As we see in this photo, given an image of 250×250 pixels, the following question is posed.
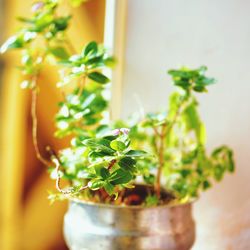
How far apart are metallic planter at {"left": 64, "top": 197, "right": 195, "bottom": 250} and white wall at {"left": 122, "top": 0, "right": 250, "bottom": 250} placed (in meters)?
0.26

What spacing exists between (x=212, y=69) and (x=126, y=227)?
1.61ft

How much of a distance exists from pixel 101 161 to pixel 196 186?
436 mm

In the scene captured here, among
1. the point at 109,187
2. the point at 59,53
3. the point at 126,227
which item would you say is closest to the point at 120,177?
the point at 109,187

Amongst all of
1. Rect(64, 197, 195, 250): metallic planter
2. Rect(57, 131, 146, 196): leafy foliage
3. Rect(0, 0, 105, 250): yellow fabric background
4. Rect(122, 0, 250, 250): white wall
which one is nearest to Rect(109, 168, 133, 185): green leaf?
Rect(57, 131, 146, 196): leafy foliage

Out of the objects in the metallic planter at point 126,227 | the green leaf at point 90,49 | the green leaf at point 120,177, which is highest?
the green leaf at point 90,49

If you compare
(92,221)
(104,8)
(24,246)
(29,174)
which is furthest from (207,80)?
(24,246)

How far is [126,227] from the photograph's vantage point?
3.10ft

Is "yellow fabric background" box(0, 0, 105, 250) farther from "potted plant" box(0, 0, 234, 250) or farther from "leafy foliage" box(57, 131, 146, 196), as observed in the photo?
"leafy foliage" box(57, 131, 146, 196)

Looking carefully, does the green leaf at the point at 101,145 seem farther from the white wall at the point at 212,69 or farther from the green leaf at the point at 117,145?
the white wall at the point at 212,69

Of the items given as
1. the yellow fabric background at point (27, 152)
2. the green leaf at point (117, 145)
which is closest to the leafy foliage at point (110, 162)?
the green leaf at point (117, 145)

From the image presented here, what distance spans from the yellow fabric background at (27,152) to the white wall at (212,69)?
16 cm

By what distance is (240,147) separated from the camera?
1.20 meters

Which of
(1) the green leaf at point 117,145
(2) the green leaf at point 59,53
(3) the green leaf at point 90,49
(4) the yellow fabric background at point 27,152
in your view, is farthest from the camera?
(4) the yellow fabric background at point 27,152

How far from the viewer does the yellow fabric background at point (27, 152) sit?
1.33 metres
